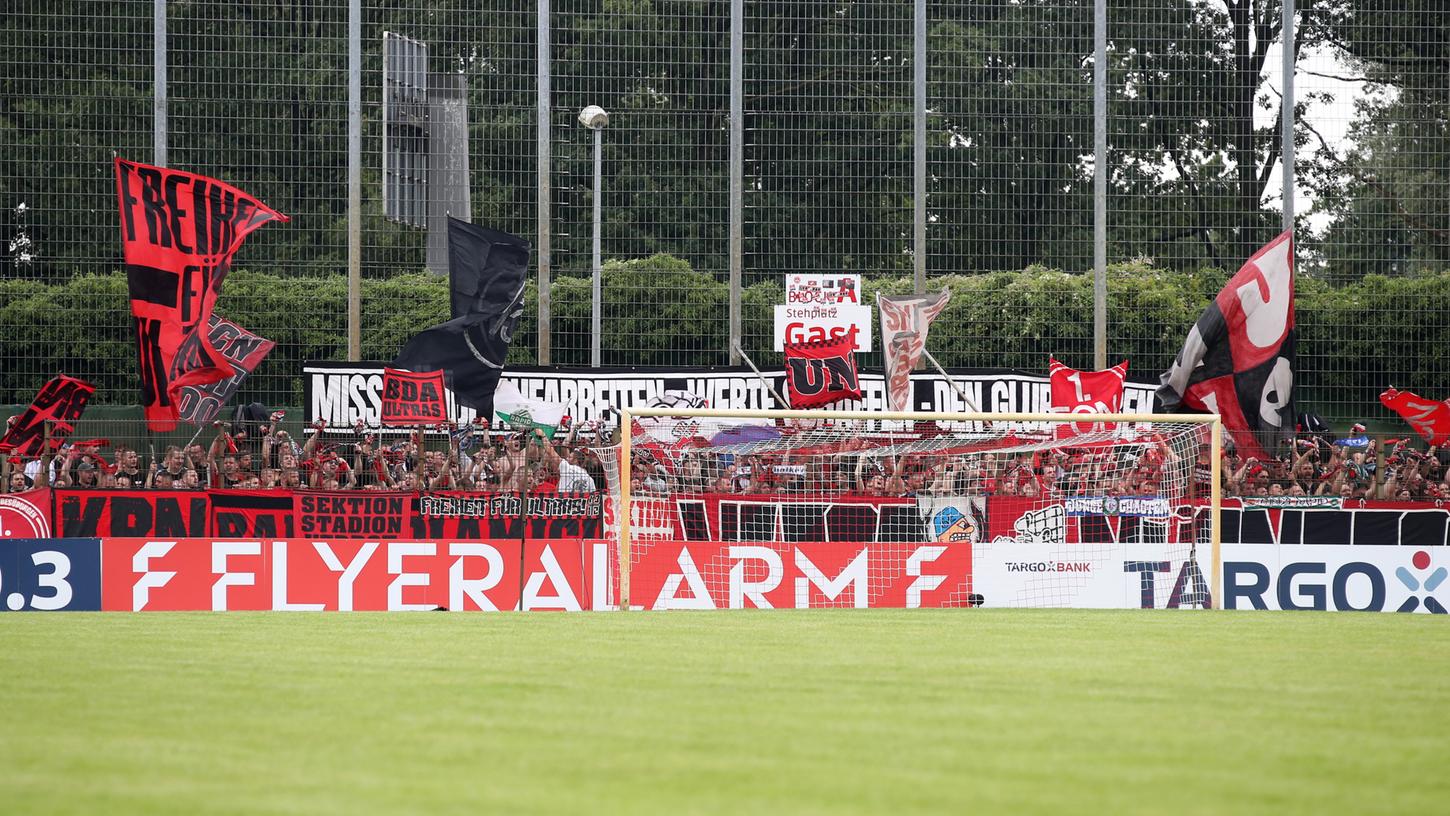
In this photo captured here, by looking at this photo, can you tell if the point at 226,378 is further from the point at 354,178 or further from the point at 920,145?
the point at 920,145

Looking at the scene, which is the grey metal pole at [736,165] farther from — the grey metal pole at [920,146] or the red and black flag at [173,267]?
the red and black flag at [173,267]

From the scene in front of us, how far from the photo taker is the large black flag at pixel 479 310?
22.5 m

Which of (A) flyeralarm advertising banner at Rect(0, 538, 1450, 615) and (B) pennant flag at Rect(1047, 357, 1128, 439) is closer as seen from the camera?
(A) flyeralarm advertising banner at Rect(0, 538, 1450, 615)

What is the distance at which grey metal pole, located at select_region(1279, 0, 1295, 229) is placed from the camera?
2642 cm

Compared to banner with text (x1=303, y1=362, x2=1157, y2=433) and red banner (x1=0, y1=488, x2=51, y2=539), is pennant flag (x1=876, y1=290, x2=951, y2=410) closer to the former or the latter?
banner with text (x1=303, y1=362, x2=1157, y2=433)

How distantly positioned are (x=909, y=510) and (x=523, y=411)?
6.89 metres

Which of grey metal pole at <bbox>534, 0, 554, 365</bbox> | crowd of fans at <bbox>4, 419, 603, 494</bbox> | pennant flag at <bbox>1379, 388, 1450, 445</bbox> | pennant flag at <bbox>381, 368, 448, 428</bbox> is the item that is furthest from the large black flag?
pennant flag at <bbox>1379, 388, 1450, 445</bbox>

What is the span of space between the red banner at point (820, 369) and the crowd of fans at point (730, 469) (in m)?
2.57

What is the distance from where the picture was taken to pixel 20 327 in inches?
1004

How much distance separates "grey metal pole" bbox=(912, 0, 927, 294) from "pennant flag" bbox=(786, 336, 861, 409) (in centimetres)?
374

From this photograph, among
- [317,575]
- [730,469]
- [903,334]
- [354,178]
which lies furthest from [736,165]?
[317,575]

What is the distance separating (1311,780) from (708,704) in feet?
9.70

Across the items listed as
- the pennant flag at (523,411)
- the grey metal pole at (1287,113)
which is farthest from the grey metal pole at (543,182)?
the grey metal pole at (1287,113)

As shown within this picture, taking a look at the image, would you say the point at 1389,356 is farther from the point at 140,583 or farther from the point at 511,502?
the point at 140,583
